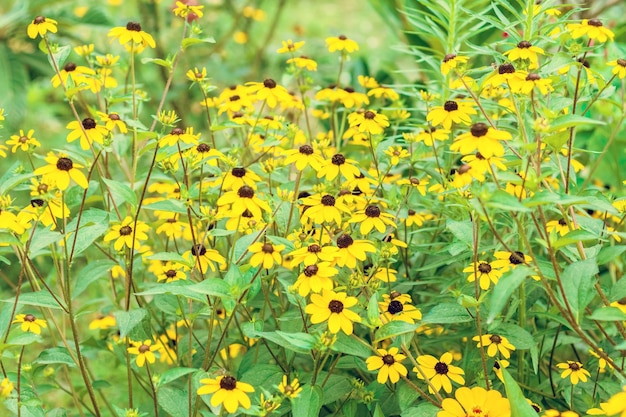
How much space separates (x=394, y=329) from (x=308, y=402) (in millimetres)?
175

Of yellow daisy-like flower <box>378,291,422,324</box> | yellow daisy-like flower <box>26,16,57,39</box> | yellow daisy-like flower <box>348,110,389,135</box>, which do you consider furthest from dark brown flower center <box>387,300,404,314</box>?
yellow daisy-like flower <box>26,16,57,39</box>

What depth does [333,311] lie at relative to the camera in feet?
3.49

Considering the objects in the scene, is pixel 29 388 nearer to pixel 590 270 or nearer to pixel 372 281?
pixel 372 281

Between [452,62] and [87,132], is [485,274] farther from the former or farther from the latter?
[87,132]

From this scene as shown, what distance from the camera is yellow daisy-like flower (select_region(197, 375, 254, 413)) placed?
39.0 inches

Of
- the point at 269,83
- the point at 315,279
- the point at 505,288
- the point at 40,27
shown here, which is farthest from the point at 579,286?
the point at 40,27

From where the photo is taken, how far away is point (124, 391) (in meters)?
2.04

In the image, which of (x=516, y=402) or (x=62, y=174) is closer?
(x=516, y=402)

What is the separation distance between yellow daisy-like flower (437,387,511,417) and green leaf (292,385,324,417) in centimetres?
18

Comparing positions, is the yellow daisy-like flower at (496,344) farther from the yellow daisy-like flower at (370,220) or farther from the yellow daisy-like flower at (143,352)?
the yellow daisy-like flower at (143,352)

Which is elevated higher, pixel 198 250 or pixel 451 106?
pixel 451 106

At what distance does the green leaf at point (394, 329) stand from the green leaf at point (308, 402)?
0.14 meters

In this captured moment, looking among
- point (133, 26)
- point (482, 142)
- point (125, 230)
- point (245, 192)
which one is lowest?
point (125, 230)

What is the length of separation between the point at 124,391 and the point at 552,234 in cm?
142
